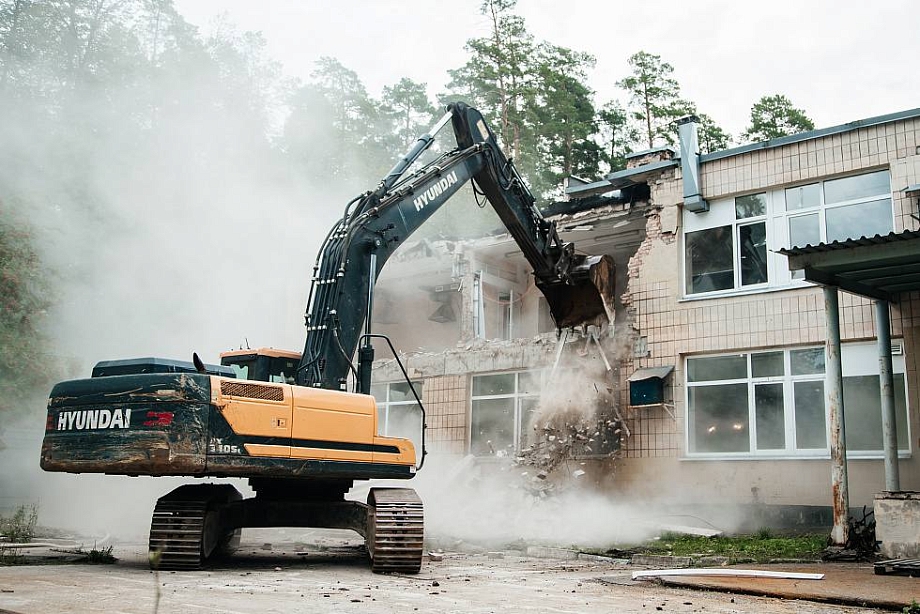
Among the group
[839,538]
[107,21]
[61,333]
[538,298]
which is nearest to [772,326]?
[839,538]

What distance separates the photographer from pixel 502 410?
61.9 ft

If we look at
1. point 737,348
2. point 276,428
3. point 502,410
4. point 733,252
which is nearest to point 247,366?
point 276,428

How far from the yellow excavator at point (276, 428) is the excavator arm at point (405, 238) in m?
0.02

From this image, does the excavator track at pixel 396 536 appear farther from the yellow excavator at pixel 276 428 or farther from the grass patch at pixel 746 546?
the grass patch at pixel 746 546

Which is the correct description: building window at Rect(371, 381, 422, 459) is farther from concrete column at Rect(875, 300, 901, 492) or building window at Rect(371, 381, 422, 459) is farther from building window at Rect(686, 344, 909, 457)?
concrete column at Rect(875, 300, 901, 492)

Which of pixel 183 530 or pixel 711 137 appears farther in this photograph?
pixel 711 137

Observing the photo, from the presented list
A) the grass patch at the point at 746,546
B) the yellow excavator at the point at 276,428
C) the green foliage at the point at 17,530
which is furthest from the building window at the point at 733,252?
the green foliage at the point at 17,530

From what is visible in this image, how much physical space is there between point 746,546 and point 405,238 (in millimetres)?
6211

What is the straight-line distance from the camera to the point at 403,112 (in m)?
41.6

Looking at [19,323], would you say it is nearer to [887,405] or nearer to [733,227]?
[733,227]

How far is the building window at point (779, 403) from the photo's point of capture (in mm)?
13945

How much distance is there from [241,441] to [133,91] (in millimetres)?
14864

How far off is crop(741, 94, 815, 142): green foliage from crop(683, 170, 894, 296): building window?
20072 mm

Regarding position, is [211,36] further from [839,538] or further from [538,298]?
[839,538]
